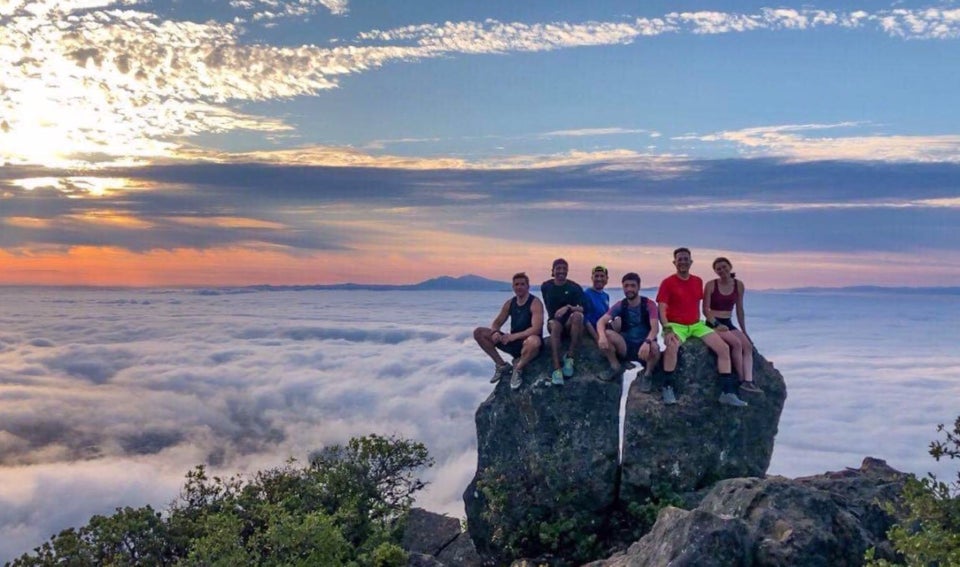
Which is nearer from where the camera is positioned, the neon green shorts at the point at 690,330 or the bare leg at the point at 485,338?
the neon green shorts at the point at 690,330

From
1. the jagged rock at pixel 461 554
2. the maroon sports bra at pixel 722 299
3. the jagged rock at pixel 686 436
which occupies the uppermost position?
the maroon sports bra at pixel 722 299

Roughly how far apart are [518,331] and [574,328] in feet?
4.87

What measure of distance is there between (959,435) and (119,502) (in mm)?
112327

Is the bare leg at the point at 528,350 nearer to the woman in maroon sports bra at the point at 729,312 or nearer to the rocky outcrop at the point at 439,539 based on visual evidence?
the woman in maroon sports bra at the point at 729,312

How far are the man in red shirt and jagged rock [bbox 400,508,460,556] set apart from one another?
864 centimetres

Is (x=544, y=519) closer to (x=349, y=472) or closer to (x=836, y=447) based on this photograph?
(x=349, y=472)

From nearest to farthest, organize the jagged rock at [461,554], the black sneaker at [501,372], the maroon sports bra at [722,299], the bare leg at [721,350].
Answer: the bare leg at [721,350]
the maroon sports bra at [722,299]
the jagged rock at [461,554]
the black sneaker at [501,372]

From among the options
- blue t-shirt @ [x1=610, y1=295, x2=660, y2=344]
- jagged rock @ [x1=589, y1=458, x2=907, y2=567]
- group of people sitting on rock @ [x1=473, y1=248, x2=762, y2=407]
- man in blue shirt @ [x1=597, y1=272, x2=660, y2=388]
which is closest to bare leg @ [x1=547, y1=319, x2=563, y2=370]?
group of people sitting on rock @ [x1=473, y1=248, x2=762, y2=407]

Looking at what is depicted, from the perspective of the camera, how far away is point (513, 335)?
20234 millimetres

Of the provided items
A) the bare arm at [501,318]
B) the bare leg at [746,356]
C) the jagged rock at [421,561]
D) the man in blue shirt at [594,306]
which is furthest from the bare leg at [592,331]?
the jagged rock at [421,561]

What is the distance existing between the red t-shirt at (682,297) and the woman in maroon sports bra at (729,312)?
41cm

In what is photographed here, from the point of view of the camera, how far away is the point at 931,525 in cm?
1203

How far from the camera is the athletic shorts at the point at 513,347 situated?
2039cm

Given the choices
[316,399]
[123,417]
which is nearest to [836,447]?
[316,399]
